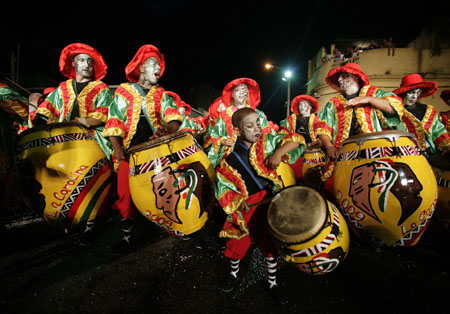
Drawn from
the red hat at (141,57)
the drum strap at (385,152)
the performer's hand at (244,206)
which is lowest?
the performer's hand at (244,206)

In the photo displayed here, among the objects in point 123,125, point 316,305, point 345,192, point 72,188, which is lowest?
point 316,305

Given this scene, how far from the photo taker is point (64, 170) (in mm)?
2115

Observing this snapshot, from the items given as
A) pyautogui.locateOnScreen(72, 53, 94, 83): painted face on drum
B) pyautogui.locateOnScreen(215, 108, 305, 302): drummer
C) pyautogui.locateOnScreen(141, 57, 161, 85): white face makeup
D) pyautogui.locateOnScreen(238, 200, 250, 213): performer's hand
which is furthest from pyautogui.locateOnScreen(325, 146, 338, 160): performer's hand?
pyautogui.locateOnScreen(72, 53, 94, 83): painted face on drum

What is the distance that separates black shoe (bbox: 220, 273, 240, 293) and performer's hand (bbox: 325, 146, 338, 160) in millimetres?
1873

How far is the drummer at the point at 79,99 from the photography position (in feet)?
9.25

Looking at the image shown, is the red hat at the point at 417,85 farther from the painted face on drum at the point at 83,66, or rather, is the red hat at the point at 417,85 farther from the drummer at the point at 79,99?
the painted face on drum at the point at 83,66

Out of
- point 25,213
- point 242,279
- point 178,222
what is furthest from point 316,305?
point 25,213

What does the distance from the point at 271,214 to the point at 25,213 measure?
5772 millimetres

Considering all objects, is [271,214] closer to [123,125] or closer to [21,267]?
[123,125]

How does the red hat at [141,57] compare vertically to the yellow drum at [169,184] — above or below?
above

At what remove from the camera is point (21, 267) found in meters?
2.40

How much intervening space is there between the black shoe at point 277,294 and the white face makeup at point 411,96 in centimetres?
382

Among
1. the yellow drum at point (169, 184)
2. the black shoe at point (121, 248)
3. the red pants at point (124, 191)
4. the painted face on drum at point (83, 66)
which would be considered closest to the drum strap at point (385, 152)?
the yellow drum at point (169, 184)

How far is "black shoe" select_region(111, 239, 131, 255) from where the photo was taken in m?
2.66
